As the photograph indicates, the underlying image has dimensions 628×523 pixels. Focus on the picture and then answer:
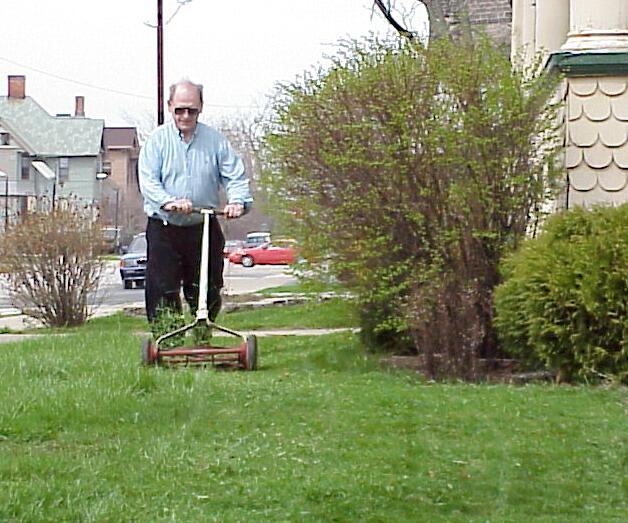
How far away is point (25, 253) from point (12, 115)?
56.8 m

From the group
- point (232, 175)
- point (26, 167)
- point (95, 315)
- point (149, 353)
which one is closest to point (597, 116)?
point (232, 175)

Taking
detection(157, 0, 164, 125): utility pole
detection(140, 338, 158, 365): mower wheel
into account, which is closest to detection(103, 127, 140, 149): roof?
detection(157, 0, 164, 125): utility pole

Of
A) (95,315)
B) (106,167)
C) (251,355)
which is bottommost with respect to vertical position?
(95,315)

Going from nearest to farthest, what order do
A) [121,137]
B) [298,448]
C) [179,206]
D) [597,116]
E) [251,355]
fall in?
1. [298,448]
2. [179,206]
3. [251,355]
4. [597,116]
5. [121,137]

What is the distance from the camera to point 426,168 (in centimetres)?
888

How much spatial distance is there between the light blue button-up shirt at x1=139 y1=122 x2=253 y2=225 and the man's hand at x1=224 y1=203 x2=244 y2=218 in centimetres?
17

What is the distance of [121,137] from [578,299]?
7807 centimetres

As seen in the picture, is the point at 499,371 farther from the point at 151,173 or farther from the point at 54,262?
the point at 54,262

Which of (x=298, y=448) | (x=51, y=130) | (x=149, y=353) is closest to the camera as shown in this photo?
(x=298, y=448)

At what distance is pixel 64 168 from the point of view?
7194 centimetres

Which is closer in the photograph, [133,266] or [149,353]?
[149,353]

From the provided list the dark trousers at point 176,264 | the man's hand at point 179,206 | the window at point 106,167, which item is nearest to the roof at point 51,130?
the window at point 106,167

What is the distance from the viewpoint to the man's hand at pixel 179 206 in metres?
8.36

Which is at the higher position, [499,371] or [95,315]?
[499,371]
